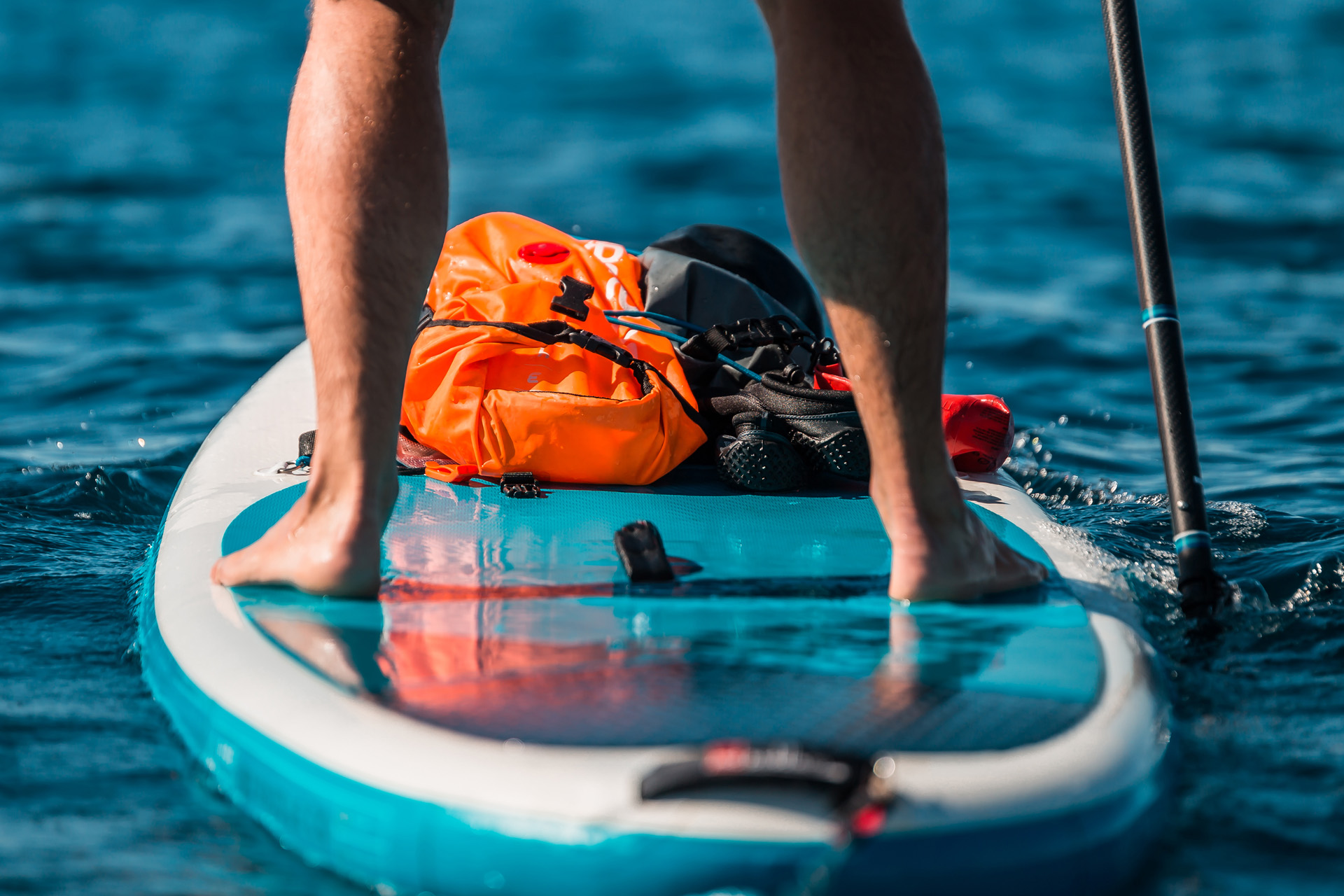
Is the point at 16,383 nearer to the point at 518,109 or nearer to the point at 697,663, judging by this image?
the point at 697,663

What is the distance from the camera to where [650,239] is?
6469mm

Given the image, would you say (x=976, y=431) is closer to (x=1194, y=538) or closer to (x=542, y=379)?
(x=1194, y=538)

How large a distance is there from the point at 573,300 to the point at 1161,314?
1158 millimetres

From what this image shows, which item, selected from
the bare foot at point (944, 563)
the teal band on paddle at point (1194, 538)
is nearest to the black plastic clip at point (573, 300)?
the bare foot at point (944, 563)

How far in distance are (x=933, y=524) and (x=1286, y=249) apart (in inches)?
209

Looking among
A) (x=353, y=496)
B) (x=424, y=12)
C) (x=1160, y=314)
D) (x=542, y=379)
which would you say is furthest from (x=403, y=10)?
(x=1160, y=314)

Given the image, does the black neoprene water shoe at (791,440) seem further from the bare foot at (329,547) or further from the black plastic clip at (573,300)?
the bare foot at (329,547)

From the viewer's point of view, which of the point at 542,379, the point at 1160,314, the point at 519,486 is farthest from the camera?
the point at 542,379

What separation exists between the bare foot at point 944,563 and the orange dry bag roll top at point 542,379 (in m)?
0.68

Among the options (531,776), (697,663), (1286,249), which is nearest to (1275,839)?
(697,663)

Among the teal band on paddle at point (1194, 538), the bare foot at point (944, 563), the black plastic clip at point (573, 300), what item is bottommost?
the bare foot at point (944, 563)

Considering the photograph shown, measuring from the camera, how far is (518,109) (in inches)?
416

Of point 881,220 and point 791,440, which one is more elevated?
point 881,220

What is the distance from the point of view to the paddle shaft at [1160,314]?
205cm
